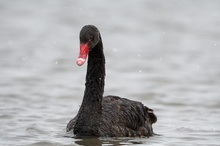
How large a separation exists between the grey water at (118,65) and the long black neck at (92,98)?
19 centimetres

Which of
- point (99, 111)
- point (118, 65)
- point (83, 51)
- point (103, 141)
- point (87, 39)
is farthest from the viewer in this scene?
point (118, 65)

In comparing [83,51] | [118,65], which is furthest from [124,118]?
[118,65]

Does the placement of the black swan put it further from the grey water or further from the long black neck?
the grey water

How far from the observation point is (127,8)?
21297 mm

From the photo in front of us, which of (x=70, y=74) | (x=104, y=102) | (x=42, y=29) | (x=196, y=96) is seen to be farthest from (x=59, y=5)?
(x=104, y=102)

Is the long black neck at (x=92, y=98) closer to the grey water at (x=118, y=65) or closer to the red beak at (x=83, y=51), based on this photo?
the grey water at (x=118, y=65)

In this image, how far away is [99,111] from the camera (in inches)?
349

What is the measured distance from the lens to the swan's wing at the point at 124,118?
8.79m

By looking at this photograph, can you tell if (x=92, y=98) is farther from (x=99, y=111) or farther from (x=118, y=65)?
(x=118, y=65)

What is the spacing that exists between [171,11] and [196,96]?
8.08 metres

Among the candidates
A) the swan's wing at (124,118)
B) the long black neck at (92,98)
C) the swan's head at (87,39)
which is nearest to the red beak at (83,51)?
the swan's head at (87,39)

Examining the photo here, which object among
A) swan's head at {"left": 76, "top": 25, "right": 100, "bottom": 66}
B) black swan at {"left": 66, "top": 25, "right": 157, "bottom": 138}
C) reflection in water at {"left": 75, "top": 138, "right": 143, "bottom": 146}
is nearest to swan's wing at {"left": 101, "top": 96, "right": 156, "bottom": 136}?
black swan at {"left": 66, "top": 25, "right": 157, "bottom": 138}

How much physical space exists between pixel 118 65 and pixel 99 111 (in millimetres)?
6812

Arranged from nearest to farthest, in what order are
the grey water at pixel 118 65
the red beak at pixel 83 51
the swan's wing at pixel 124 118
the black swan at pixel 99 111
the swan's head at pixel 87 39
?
the red beak at pixel 83 51
the swan's head at pixel 87 39
the black swan at pixel 99 111
the swan's wing at pixel 124 118
the grey water at pixel 118 65
